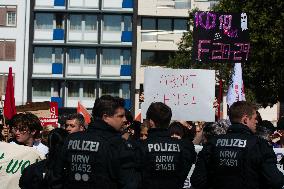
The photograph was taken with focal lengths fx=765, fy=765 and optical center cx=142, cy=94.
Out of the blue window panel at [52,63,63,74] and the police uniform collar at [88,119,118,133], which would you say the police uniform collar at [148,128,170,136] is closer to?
the police uniform collar at [88,119,118,133]

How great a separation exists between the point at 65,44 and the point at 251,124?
48.7m

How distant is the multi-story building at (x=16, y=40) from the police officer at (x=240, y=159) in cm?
4867

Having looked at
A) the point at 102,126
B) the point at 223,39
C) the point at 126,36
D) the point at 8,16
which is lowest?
the point at 102,126

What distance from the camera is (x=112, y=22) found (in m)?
55.8

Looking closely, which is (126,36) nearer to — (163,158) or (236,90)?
(236,90)

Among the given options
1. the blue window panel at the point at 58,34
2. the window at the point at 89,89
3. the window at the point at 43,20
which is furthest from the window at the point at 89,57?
the window at the point at 43,20

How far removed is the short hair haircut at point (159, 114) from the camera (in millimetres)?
7391

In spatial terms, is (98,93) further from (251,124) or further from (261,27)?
(251,124)

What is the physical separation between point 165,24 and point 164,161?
49733mm

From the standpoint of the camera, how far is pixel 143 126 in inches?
426

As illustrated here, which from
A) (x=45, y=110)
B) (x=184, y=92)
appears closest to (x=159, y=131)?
(x=184, y=92)

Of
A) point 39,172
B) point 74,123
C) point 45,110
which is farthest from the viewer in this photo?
point 45,110

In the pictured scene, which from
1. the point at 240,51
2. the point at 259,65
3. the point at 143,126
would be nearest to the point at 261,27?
the point at 259,65

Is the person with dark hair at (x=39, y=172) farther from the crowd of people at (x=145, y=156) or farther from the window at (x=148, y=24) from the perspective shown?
the window at (x=148, y=24)
